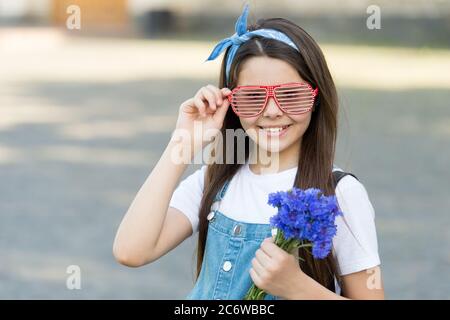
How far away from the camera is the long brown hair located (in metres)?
Answer: 2.75

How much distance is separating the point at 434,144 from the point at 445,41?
39.9 ft

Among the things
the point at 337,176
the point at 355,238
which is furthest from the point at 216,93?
the point at 355,238

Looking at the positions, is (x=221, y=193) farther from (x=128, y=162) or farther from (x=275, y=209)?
(x=128, y=162)

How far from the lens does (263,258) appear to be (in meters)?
2.47

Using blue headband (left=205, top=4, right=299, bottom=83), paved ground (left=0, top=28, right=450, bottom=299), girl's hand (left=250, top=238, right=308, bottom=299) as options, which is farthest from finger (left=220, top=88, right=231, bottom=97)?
paved ground (left=0, top=28, right=450, bottom=299)

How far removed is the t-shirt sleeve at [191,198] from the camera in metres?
2.95

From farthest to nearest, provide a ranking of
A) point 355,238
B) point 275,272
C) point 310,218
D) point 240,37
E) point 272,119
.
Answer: point 240,37 → point 272,119 → point 355,238 → point 275,272 → point 310,218

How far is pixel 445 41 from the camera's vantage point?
21.7 meters

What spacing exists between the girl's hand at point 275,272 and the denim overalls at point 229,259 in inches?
7.0

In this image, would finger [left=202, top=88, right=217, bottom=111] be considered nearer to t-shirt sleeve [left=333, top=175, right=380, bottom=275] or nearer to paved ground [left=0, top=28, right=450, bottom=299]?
t-shirt sleeve [left=333, top=175, right=380, bottom=275]

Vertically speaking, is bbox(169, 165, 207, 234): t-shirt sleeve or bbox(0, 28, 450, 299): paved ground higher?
bbox(169, 165, 207, 234): t-shirt sleeve

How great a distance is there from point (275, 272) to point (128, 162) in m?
6.58

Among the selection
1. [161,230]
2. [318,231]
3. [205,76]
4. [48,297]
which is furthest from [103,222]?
[205,76]

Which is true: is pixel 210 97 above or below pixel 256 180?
above
